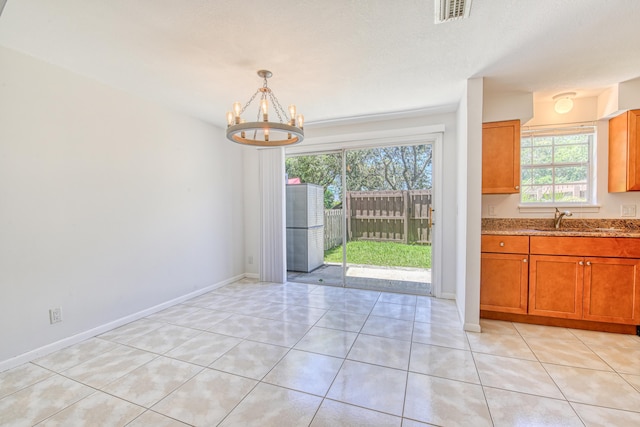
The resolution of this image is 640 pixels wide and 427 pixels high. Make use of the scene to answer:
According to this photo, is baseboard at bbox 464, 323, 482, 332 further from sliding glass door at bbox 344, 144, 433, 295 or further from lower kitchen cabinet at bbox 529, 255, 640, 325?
sliding glass door at bbox 344, 144, 433, 295

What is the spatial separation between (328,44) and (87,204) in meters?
2.60

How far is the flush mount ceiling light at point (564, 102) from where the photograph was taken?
9.82 feet

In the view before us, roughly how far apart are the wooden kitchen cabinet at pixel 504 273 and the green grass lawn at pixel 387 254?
1230 mm

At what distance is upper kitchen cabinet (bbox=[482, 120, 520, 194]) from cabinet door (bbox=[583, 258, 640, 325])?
1.01 metres

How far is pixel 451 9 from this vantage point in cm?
168

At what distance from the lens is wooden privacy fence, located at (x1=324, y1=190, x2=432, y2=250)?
13.0 feet

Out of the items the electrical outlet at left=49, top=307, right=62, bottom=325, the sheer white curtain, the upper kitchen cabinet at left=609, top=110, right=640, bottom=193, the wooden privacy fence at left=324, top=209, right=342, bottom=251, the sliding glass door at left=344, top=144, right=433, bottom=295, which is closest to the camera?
the electrical outlet at left=49, top=307, right=62, bottom=325

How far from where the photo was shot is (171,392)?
181cm

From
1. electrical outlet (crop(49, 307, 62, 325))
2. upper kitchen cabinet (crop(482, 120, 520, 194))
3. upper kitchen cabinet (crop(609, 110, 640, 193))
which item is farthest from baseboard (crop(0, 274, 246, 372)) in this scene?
upper kitchen cabinet (crop(609, 110, 640, 193))

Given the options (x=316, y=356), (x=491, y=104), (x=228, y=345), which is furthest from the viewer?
(x=491, y=104)

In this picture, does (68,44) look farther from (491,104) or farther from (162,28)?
(491,104)

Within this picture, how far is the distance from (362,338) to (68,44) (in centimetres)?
337

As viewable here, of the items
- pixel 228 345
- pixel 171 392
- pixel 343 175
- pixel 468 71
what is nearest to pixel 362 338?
pixel 228 345

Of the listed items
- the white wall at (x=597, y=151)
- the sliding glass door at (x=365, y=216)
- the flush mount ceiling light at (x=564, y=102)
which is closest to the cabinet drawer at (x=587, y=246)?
the white wall at (x=597, y=151)
